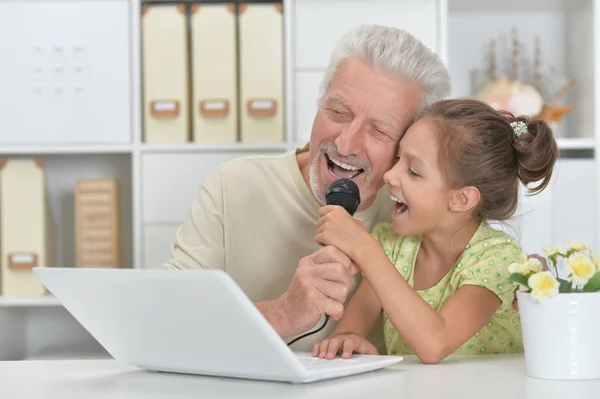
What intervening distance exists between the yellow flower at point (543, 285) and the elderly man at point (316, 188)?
0.29m

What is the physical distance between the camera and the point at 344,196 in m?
1.34

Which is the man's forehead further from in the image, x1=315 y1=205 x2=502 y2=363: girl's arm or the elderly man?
x1=315 y1=205 x2=502 y2=363: girl's arm

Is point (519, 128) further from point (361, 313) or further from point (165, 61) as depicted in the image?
point (165, 61)

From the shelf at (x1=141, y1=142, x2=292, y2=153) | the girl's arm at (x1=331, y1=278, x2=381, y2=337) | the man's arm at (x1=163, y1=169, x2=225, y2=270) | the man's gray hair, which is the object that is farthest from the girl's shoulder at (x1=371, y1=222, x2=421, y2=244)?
the shelf at (x1=141, y1=142, x2=292, y2=153)

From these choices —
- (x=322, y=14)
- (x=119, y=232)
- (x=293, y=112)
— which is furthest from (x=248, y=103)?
(x=119, y=232)

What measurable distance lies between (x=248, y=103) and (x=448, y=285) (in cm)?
131

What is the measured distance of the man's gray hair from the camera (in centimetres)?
155

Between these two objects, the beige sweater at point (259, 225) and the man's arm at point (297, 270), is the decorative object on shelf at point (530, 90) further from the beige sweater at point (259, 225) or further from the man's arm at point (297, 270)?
the man's arm at point (297, 270)

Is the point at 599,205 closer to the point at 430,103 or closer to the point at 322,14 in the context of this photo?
the point at 322,14

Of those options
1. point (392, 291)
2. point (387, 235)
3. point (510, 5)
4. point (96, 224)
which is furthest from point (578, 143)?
point (392, 291)

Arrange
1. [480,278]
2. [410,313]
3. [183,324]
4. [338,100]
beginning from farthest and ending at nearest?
1. [338,100]
2. [480,278]
3. [410,313]
4. [183,324]

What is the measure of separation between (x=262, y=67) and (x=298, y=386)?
1787 millimetres

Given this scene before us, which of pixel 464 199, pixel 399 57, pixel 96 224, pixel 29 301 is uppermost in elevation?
pixel 399 57

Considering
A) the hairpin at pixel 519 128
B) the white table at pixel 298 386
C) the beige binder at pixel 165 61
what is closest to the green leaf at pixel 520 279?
the white table at pixel 298 386
